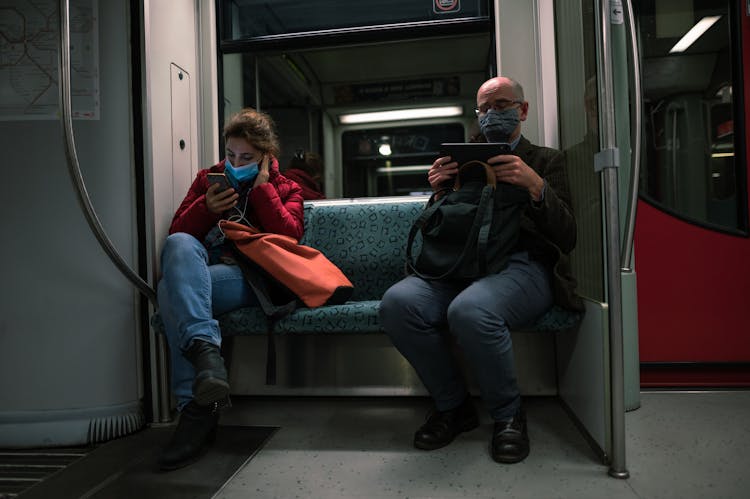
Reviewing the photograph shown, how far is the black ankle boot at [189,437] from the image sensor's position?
1637 mm

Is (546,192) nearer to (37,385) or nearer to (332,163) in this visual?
(37,385)

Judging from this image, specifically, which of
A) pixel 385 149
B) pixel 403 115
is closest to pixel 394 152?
pixel 385 149

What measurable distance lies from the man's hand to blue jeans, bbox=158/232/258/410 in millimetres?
1099

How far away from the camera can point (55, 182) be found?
6.46ft

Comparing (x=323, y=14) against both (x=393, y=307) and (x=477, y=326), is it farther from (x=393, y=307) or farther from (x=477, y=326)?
(x=477, y=326)

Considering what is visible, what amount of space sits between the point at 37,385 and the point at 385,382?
144cm

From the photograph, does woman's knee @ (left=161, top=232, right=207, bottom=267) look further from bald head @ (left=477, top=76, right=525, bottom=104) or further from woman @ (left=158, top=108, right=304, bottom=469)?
bald head @ (left=477, top=76, right=525, bottom=104)

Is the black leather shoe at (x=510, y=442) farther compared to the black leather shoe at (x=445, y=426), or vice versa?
the black leather shoe at (x=445, y=426)

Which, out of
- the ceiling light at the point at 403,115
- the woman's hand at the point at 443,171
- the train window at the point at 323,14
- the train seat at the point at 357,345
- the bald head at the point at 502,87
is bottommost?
the train seat at the point at 357,345

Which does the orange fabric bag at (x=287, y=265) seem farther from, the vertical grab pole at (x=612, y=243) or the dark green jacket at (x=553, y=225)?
the vertical grab pole at (x=612, y=243)

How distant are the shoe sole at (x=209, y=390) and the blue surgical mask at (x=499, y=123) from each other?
132 cm

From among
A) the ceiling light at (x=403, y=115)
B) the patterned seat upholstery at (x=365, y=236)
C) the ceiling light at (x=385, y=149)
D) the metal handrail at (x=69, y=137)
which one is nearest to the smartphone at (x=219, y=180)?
the metal handrail at (x=69, y=137)

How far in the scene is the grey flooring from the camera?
4.67 ft

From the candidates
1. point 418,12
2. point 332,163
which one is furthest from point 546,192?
point 332,163
